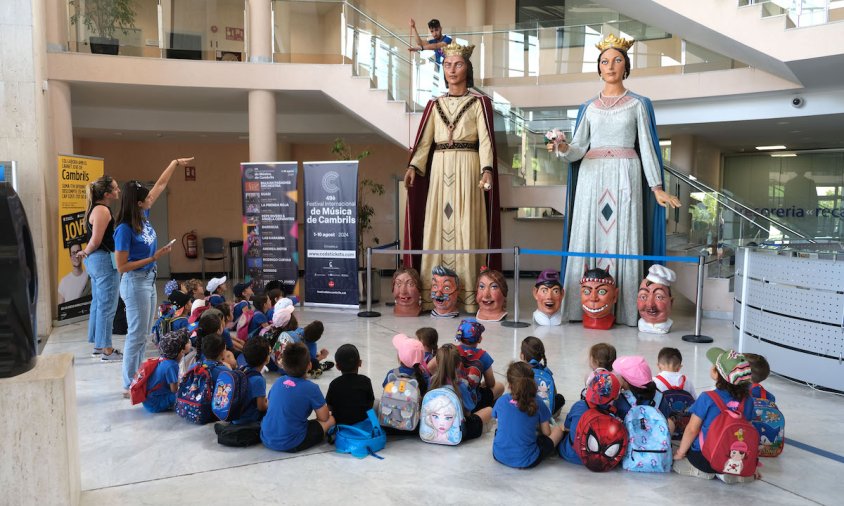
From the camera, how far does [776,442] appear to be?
3.88 meters

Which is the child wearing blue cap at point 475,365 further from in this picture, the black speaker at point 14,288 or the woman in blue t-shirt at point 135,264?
the black speaker at point 14,288

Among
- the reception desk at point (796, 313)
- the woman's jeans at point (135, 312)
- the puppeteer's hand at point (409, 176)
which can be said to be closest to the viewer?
the woman's jeans at point (135, 312)

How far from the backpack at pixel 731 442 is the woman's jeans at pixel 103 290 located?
461 centimetres

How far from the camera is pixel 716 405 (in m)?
3.48

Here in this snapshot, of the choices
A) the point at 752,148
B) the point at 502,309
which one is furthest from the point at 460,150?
the point at 752,148

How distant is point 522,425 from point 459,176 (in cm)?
509

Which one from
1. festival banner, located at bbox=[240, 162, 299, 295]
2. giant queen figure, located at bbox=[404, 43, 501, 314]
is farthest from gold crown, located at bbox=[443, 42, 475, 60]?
festival banner, located at bbox=[240, 162, 299, 295]

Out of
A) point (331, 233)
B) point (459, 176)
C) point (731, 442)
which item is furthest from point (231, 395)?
point (459, 176)

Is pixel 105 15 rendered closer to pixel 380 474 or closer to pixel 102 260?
pixel 102 260

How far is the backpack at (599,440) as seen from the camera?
11.9 ft

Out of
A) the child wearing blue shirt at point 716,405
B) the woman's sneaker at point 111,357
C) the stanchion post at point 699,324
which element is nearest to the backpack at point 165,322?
the woman's sneaker at point 111,357

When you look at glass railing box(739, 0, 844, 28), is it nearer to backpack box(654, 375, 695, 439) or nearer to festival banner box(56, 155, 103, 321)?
backpack box(654, 375, 695, 439)

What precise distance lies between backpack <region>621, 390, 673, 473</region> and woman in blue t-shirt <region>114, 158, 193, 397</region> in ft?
10.9

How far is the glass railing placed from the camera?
709 cm
